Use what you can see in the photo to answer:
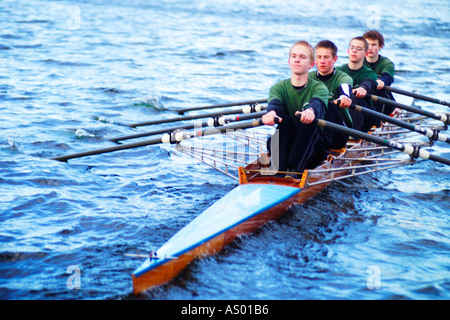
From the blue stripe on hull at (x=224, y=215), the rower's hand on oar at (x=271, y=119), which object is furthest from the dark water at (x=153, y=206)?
the rower's hand on oar at (x=271, y=119)

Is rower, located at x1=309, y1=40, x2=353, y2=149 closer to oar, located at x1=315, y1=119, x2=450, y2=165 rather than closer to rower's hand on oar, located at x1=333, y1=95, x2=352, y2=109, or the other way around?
rower's hand on oar, located at x1=333, y1=95, x2=352, y2=109

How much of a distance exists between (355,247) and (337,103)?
2.29 meters

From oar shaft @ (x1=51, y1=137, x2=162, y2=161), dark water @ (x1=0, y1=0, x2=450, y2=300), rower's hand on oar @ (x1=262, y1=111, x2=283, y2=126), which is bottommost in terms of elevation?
dark water @ (x1=0, y1=0, x2=450, y2=300)

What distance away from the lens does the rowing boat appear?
4879 millimetres

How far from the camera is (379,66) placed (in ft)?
33.8

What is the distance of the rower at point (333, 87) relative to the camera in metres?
7.53

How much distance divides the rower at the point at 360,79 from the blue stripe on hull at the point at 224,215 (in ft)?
10.0

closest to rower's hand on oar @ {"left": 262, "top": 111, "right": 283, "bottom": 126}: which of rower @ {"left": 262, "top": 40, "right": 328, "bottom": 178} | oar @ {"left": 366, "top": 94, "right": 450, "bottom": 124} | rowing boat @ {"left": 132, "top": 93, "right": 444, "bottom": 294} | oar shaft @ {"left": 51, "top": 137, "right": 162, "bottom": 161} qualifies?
rower @ {"left": 262, "top": 40, "right": 328, "bottom": 178}

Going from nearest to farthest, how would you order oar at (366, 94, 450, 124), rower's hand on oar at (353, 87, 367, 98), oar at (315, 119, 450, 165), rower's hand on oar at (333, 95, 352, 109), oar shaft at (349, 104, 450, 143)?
oar at (315, 119, 450, 165), rower's hand on oar at (333, 95, 352, 109), oar shaft at (349, 104, 450, 143), rower's hand on oar at (353, 87, 367, 98), oar at (366, 94, 450, 124)

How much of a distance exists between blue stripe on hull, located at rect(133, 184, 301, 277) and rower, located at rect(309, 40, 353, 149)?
1.58 m

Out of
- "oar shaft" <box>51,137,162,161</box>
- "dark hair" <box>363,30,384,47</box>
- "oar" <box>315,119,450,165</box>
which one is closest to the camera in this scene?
"oar" <box>315,119,450,165</box>

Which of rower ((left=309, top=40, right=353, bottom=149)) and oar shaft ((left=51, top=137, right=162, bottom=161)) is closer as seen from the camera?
oar shaft ((left=51, top=137, right=162, bottom=161))

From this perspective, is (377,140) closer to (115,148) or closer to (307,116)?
(307,116)

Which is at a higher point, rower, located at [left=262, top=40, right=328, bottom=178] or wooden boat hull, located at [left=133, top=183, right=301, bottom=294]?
rower, located at [left=262, top=40, right=328, bottom=178]
